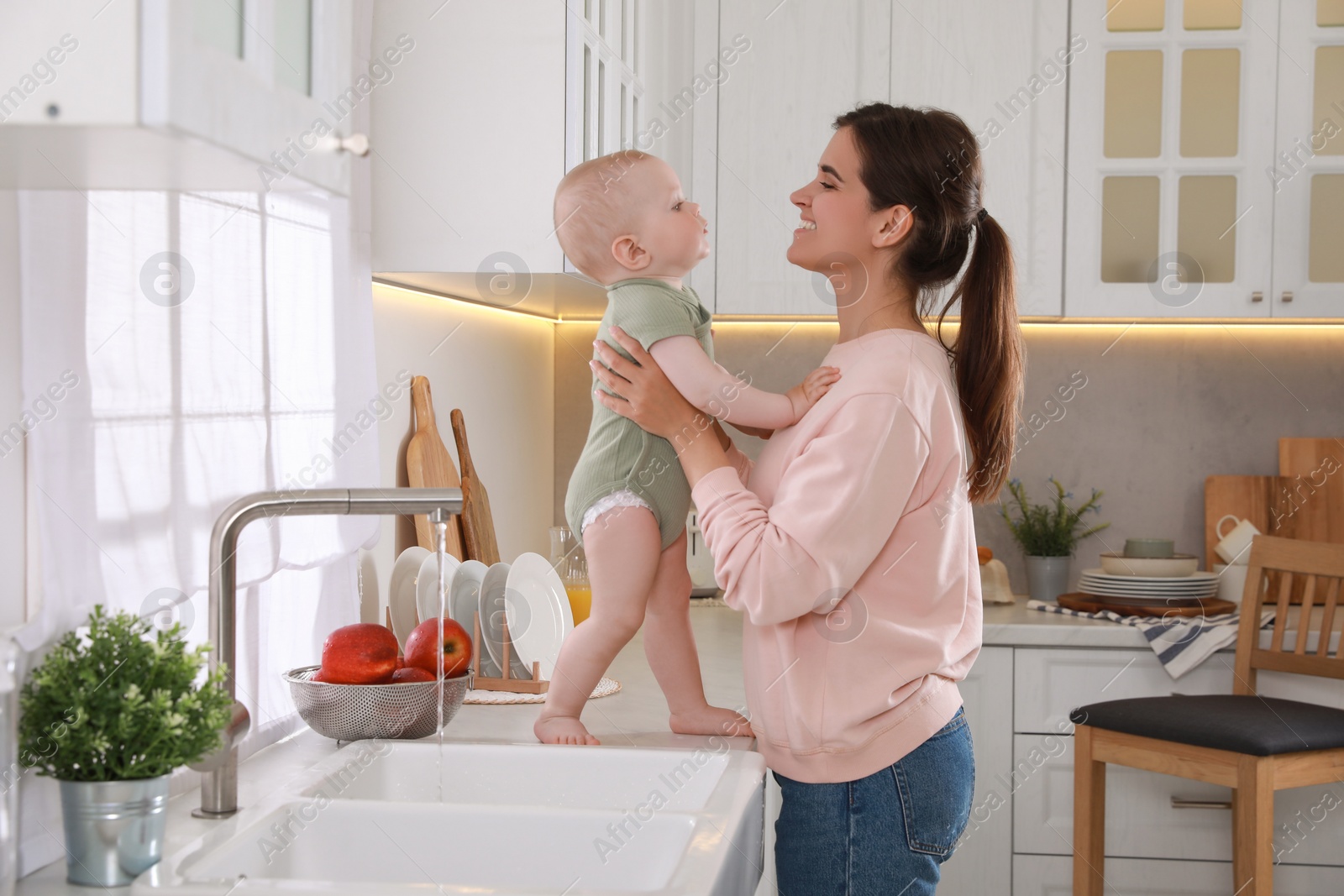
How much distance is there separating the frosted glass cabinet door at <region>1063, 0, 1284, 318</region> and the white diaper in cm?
169

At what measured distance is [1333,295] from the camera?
259 cm

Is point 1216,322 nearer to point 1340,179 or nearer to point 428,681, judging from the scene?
point 1340,179

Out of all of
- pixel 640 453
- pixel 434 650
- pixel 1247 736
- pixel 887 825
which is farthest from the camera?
pixel 1247 736

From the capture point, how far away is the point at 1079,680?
2.47 meters

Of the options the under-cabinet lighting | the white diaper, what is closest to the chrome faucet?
the white diaper

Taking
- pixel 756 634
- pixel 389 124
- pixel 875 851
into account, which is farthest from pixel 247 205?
pixel 875 851

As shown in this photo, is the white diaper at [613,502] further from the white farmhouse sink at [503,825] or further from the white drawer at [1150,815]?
the white drawer at [1150,815]

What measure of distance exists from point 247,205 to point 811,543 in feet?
2.34

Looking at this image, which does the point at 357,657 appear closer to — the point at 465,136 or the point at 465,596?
the point at 465,596

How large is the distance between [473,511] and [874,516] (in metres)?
1.16

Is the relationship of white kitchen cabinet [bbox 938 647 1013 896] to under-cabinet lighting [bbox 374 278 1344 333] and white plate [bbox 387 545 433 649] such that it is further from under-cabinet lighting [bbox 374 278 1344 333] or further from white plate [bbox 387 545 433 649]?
white plate [bbox 387 545 433 649]

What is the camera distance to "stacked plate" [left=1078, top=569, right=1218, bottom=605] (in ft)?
8.57

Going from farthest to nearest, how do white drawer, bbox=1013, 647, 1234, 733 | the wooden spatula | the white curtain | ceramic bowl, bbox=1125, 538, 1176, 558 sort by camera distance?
ceramic bowl, bbox=1125, 538, 1176, 558, white drawer, bbox=1013, 647, 1234, 733, the wooden spatula, the white curtain

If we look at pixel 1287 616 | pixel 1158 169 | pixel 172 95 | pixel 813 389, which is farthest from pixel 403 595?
pixel 1158 169
